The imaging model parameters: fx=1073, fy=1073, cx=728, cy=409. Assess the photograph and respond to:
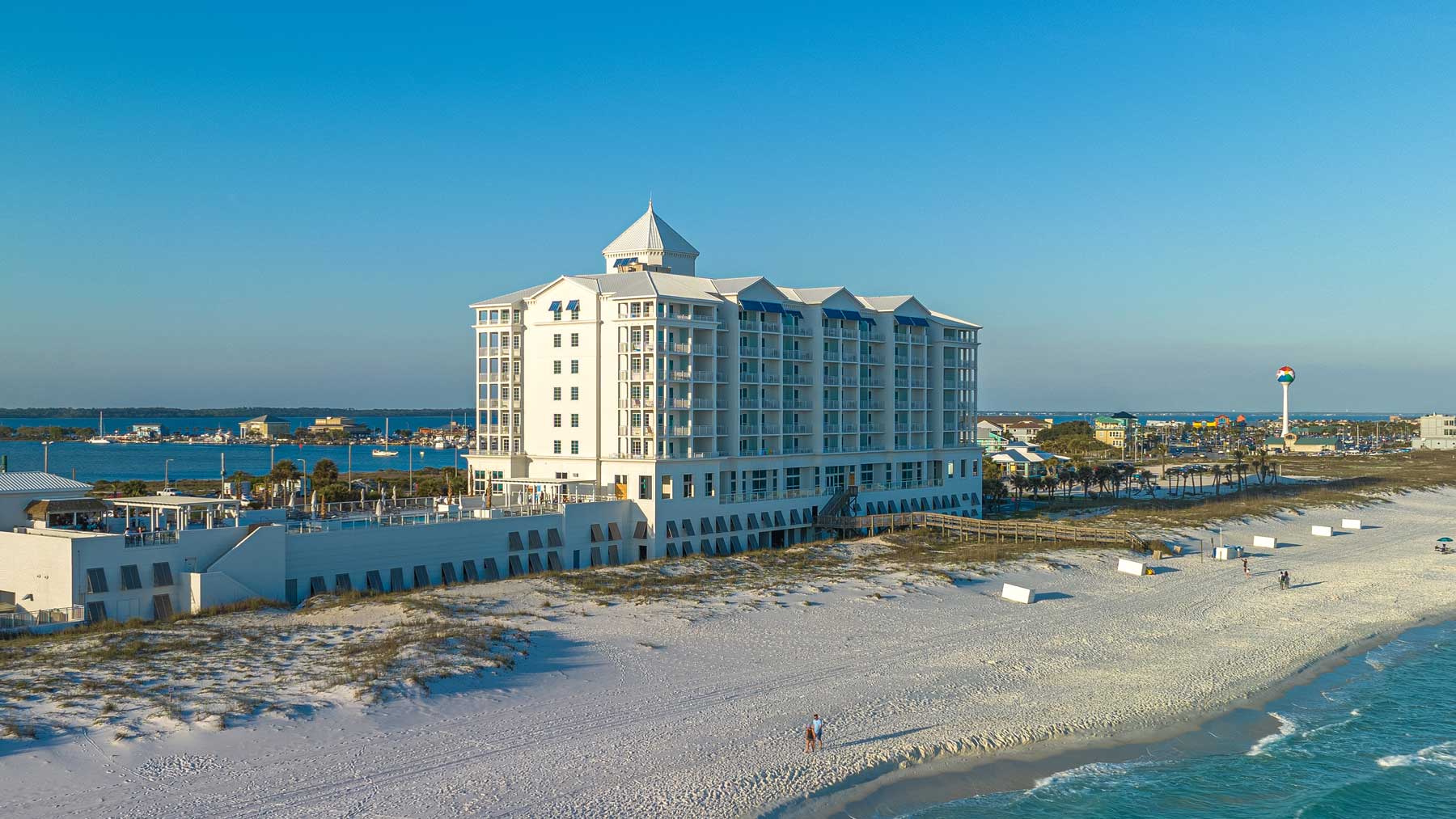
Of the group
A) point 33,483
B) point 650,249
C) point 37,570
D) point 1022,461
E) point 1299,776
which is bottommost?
point 1299,776

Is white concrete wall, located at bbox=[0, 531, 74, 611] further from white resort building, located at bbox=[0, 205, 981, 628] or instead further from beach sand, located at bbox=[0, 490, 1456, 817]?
beach sand, located at bbox=[0, 490, 1456, 817]

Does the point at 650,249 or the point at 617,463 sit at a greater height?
the point at 650,249

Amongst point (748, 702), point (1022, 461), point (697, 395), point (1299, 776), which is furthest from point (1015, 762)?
point (1022, 461)

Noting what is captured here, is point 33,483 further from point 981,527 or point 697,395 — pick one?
point 981,527

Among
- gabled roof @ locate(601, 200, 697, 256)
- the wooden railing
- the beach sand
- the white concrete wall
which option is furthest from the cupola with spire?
the white concrete wall

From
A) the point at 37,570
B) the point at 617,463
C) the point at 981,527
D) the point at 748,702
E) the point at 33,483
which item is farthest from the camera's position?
the point at 981,527

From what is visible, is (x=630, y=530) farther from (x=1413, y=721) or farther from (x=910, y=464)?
(x=1413, y=721)

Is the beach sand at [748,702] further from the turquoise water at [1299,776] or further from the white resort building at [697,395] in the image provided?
the white resort building at [697,395]

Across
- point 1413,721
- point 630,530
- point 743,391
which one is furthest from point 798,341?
point 1413,721
